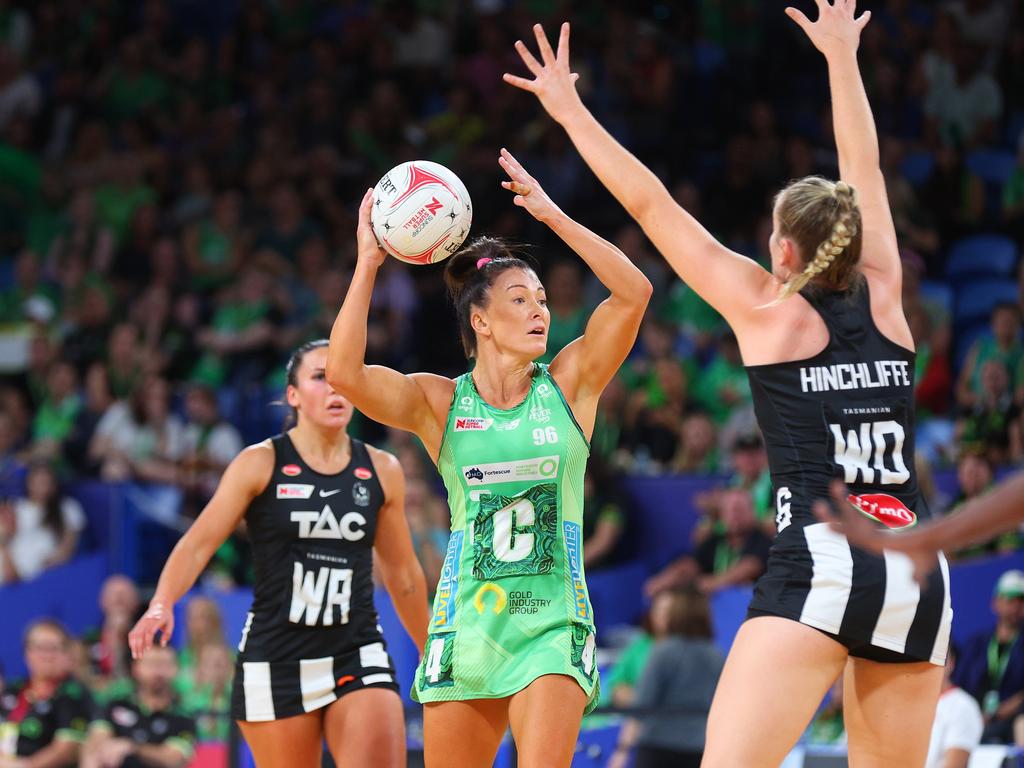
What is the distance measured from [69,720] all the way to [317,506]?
3.51 metres

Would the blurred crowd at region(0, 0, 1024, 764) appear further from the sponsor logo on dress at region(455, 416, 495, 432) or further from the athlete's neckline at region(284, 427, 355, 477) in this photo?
the sponsor logo on dress at region(455, 416, 495, 432)

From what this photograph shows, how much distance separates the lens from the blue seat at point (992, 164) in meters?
12.2

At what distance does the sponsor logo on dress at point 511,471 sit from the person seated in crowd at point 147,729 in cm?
391

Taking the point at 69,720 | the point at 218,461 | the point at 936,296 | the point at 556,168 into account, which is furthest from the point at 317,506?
the point at 556,168

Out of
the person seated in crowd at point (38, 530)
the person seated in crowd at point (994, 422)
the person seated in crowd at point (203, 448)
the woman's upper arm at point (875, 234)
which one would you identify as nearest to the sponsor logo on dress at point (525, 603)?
the woman's upper arm at point (875, 234)

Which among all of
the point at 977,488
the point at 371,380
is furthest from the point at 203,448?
the point at 371,380

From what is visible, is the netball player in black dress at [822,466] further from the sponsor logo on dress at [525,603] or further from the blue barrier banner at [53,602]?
the blue barrier banner at [53,602]

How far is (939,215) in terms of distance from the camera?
39.4ft

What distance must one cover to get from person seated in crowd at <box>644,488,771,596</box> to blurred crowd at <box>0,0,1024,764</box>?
0.02 meters

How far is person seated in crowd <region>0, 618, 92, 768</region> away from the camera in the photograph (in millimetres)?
8352

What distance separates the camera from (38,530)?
1136 centimetres

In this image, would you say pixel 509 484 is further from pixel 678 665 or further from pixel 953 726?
pixel 678 665

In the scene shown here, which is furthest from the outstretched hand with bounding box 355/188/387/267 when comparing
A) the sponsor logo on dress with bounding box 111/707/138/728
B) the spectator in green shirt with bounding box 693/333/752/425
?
the spectator in green shirt with bounding box 693/333/752/425

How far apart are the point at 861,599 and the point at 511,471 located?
1251 mm
